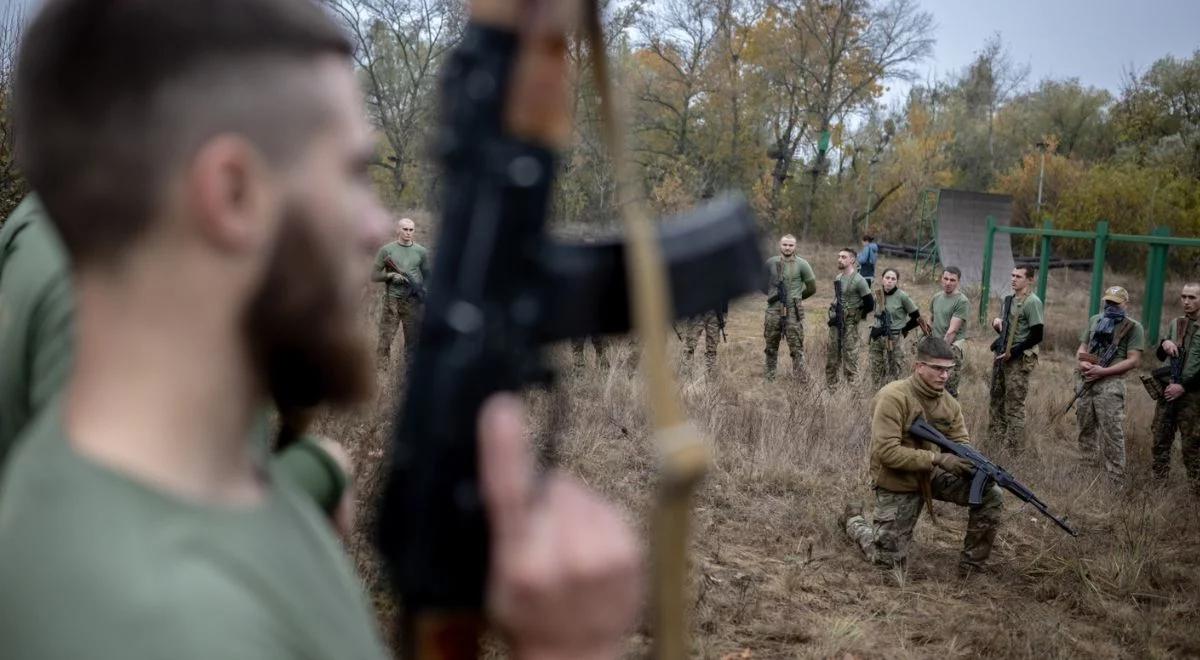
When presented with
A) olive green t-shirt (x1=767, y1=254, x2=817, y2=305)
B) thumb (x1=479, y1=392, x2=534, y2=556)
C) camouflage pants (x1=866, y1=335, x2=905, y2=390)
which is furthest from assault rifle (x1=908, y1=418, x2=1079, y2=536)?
olive green t-shirt (x1=767, y1=254, x2=817, y2=305)

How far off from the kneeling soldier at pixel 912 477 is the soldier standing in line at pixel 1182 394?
3659 millimetres

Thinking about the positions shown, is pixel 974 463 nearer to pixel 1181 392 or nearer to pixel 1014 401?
pixel 1181 392

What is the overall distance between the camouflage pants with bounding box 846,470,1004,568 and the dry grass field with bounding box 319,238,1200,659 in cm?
15

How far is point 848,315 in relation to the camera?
13.0 m

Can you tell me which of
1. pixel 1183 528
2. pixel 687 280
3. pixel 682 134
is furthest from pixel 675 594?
pixel 682 134

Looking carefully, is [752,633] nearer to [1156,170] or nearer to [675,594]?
[675,594]

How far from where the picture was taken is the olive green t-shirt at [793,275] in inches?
543

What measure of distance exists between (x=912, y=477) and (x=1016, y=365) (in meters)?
4.81

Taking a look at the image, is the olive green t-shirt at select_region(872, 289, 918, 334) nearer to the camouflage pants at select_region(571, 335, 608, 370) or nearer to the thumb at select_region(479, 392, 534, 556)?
the camouflage pants at select_region(571, 335, 608, 370)

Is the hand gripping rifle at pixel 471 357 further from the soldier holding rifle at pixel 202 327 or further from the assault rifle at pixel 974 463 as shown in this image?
the assault rifle at pixel 974 463

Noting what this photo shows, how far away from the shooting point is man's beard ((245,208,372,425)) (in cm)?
78

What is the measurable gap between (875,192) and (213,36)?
41.3 metres

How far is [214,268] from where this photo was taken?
76cm

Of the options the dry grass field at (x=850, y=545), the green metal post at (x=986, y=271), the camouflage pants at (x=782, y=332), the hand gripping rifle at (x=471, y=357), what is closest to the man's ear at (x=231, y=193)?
the hand gripping rifle at (x=471, y=357)
